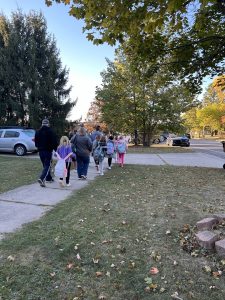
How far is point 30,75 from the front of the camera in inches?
1043

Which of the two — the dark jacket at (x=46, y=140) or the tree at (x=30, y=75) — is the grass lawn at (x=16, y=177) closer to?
the dark jacket at (x=46, y=140)

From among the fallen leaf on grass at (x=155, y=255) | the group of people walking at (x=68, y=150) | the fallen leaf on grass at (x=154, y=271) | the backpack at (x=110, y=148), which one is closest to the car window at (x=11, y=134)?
the group of people walking at (x=68, y=150)

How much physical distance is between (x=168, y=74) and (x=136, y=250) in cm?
830

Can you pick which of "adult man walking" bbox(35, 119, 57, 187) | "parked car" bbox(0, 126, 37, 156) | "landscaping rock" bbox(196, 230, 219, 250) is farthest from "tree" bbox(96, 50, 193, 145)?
"landscaping rock" bbox(196, 230, 219, 250)

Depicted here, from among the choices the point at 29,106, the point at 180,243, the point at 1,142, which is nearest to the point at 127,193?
the point at 180,243

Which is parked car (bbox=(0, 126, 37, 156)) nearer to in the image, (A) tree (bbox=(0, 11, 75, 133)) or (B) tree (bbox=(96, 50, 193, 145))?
(A) tree (bbox=(0, 11, 75, 133))

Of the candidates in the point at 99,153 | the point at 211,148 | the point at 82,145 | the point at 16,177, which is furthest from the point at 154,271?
the point at 211,148

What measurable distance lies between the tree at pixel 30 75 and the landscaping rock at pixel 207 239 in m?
23.7

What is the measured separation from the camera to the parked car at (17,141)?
19.6m

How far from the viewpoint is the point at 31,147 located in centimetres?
1959

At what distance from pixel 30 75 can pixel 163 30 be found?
63.0ft

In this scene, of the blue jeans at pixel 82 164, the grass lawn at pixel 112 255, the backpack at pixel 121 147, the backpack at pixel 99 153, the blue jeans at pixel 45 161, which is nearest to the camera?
the grass lawn at pixel 112 255

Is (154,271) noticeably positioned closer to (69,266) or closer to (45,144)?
(69,266)

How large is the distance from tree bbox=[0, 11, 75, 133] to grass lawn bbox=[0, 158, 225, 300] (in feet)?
69.1
